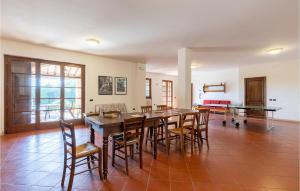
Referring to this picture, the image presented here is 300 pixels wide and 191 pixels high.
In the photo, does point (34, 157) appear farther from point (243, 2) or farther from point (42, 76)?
point (243, 2)

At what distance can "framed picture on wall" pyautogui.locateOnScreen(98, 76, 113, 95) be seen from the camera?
247 inches

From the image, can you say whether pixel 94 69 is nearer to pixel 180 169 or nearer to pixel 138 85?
pixel 138 85

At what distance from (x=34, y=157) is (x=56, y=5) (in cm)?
278

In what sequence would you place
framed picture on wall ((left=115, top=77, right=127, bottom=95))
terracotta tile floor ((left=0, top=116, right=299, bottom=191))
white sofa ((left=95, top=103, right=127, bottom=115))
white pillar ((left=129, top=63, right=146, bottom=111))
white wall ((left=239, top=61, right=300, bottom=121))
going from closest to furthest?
terracotta tile floor ((left=0, top=116, right=299, bottom=191)) → white sofa ((left=95, top=103, right=127, bottom=115)) → white wall ((left=239, top=61, right=300, bottom=121)) → framed picture on wall ((left=115, top=77, right=127, bottom=95)) → white pillar ((left=129, top=63, right=146, bottom=111))

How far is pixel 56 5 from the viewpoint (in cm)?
259

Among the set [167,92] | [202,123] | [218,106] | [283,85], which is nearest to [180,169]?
[202,123]

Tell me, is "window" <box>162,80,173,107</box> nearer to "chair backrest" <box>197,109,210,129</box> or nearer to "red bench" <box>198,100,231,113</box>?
"red bench" <box>198,100,231,113</box>

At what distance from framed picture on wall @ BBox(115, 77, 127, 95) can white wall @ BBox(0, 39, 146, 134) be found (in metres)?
0.14

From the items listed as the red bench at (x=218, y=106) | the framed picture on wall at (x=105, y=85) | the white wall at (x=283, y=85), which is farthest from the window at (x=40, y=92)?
the white wall at (x=283, y=85)

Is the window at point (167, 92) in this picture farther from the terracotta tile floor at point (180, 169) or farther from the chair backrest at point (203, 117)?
the terracotta tile floor at point (180, 169)

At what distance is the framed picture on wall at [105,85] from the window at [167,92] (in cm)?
514

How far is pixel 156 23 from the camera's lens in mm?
3248

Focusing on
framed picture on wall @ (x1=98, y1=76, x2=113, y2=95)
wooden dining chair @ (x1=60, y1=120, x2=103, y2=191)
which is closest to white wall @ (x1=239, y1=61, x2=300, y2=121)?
framed picture on wall @ (x1=98, y1=76, x2=113, y2=95)

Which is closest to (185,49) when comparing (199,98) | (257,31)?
(257,31)
